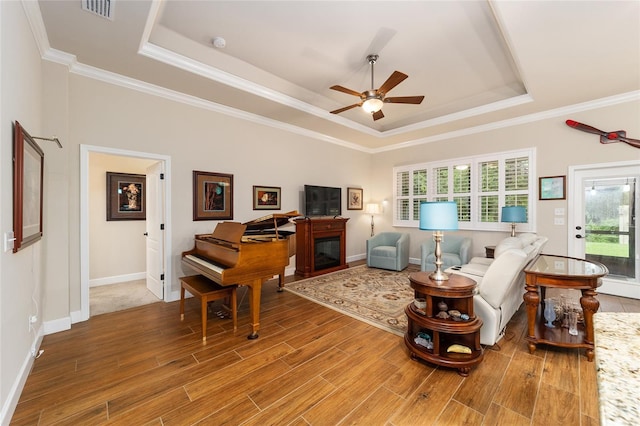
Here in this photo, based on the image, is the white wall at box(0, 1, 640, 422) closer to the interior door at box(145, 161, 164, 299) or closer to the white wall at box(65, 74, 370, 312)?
the white wall at box(65, 74, 370, 312)

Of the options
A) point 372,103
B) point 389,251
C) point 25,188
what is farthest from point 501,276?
point 25,188

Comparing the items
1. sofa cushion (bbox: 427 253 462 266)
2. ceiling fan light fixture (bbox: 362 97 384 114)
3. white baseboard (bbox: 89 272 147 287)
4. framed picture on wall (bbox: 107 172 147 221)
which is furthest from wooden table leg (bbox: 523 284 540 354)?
framed picture on wall (bbox: 107 172 147 221)

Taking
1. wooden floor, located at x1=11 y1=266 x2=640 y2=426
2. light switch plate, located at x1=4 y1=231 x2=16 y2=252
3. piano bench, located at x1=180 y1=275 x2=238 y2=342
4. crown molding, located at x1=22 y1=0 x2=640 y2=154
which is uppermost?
crown molding, located at x1=22 y1=0 x2=640 y2=154

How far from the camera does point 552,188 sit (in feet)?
15.3

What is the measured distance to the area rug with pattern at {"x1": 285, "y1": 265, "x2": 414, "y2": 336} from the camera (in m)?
3.30

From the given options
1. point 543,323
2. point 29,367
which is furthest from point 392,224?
point 29,367

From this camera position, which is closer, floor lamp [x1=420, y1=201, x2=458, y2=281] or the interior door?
floor lamp [x1=420, y1=201, x2=458, y2=281]

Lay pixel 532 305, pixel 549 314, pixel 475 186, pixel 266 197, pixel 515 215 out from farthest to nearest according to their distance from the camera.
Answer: pixel 475 186 → pixel 266 197 → pixel 515 215 → pixel 549 314 → pixel 532 305

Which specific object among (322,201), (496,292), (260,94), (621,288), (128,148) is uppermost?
(260,94)

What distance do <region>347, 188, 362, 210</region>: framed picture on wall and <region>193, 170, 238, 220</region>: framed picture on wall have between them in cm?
315

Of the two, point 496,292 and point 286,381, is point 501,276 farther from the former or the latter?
point 286,381

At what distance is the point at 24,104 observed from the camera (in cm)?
220

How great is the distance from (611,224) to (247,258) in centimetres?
555

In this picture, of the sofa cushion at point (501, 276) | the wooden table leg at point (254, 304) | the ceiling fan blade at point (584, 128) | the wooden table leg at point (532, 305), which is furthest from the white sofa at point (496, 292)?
the ceiling fan blade at point (584, 128)
